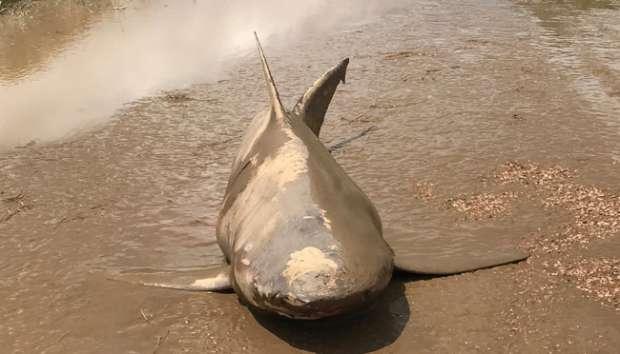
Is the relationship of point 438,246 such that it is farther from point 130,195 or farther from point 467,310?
point 130,195

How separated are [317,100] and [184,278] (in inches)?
108

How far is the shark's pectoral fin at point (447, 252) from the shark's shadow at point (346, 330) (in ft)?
1.25

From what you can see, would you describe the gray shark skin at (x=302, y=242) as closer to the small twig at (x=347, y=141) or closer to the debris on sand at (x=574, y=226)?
the debris on sand at (x=574, y=226)

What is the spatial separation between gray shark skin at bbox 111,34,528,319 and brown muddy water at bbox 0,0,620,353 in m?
0.14

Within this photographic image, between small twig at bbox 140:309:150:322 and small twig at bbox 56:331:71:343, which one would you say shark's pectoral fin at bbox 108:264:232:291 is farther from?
small twig at bbox 56:331:71:343

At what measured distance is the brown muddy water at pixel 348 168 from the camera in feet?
13.2

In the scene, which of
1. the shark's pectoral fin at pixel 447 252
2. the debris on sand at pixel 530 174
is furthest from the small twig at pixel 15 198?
the debris on sand at pixel 530 174

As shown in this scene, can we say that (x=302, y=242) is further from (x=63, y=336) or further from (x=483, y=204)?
(x=483, y=204)

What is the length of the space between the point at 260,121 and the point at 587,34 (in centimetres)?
754

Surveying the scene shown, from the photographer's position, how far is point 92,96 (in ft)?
29.9

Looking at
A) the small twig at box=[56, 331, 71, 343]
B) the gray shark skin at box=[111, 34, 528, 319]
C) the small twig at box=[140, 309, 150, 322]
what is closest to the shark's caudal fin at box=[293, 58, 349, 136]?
the gray shark skin at box=[111, 34, 528, 319]

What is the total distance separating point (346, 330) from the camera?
383cm

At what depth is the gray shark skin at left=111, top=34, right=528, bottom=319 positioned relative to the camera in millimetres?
3365

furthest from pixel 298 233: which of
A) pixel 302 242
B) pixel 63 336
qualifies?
pixel 63 336
